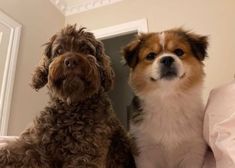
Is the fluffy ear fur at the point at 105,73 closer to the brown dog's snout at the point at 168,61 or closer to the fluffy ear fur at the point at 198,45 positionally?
the brown dog's snout at the point at 168,61

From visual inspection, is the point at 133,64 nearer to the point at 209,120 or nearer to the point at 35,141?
the point at 209,120

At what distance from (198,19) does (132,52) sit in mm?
1379

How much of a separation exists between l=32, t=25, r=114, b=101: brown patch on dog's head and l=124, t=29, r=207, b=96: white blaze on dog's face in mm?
319

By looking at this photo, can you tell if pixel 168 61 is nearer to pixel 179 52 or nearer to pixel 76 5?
pixel 179 52

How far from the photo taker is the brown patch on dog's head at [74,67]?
1128mm

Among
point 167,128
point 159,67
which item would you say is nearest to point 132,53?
point 159,67

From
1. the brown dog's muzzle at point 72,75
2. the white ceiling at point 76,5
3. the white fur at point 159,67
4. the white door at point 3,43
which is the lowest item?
the brown dog's muzzle at point 72,75

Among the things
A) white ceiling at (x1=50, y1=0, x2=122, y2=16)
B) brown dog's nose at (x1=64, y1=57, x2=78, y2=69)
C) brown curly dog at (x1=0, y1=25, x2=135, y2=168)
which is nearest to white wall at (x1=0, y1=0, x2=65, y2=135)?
white ceiling at (x1=50, y1=0, x2=122, y2=16)

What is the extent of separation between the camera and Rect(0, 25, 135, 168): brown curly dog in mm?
1049

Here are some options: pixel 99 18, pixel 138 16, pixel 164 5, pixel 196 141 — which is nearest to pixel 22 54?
pixel 99 18

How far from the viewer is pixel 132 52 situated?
1.67m

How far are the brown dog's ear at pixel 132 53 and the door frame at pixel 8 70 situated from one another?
1247mm

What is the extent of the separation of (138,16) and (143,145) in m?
1.98

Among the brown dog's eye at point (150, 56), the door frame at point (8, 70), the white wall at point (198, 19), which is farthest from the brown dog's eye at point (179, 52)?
the door frame at point (8, 70)
